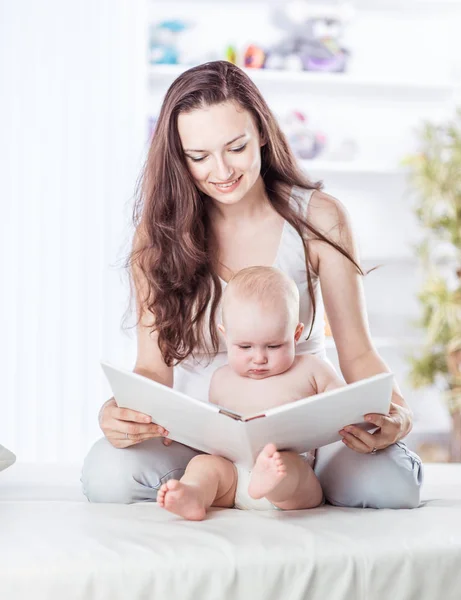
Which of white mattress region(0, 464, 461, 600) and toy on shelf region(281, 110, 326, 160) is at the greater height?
toy on shelf region(281, 110, 326, 160)

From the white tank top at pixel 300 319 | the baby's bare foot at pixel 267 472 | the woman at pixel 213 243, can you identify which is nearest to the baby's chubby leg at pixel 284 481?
the baby's bare foot at pixel 267 472

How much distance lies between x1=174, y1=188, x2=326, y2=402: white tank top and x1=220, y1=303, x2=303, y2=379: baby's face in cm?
29

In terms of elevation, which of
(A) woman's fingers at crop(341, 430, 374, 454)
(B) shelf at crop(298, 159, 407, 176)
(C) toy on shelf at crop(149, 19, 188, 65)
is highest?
(C) toy on shelf at crop(149, 19, 188, 65)

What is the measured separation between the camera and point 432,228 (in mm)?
3926

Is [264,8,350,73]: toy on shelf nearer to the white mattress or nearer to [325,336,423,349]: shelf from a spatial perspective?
[325,336,423,349]: shelf

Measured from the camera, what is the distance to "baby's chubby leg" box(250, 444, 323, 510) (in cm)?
137

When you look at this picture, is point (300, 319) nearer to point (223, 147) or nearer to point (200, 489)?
point (223, 147)

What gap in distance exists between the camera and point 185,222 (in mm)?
1940

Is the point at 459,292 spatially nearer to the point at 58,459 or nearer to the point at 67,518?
the point at 58,459

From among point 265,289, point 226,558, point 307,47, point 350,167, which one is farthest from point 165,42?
point 226,558

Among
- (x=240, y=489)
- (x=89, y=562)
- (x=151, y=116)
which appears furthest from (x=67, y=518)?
(x=151, y=116)

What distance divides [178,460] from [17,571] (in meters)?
0.59

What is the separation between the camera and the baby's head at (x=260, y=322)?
160 centimetres

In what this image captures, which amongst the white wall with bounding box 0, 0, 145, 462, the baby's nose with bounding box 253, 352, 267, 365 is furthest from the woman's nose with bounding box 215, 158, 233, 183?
the white wall with bounding box 0, 0, 145, 462
